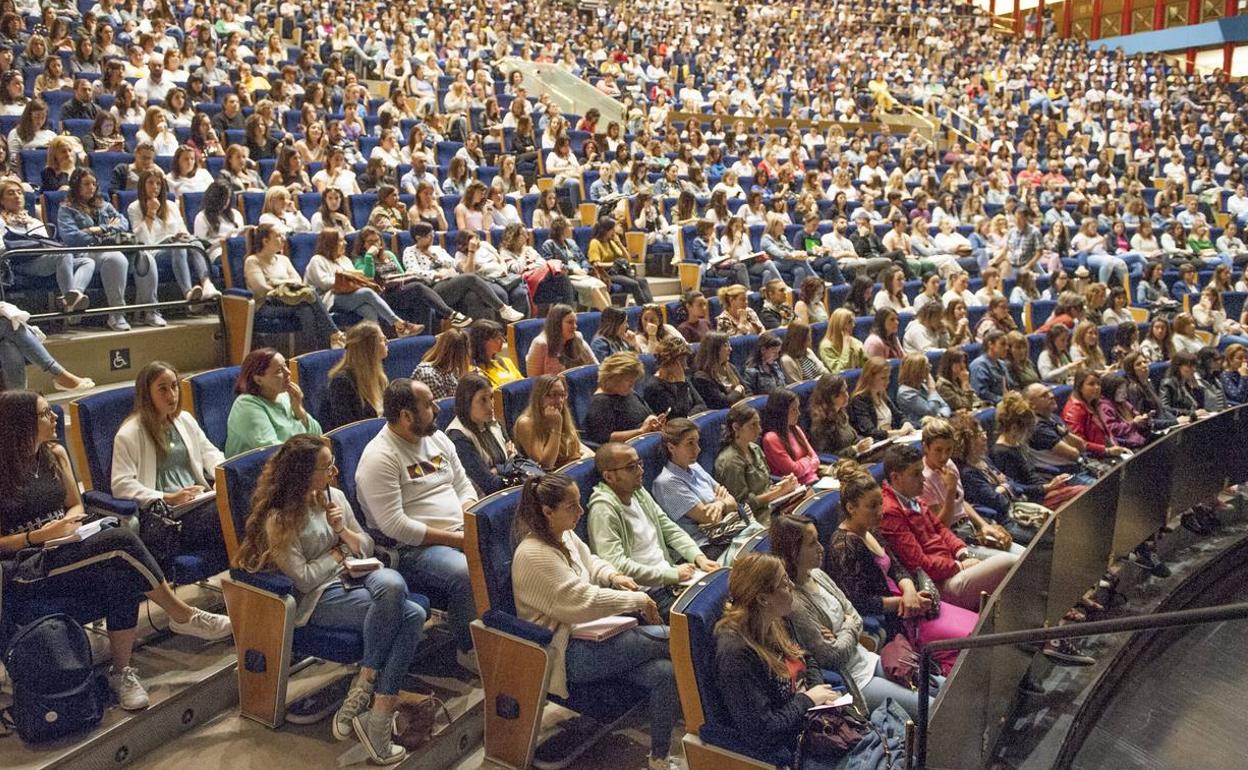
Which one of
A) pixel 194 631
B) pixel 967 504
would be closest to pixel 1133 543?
pixel 967 504

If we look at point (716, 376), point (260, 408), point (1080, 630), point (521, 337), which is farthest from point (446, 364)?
point (1080, 630)

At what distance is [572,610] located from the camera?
220 centimetres

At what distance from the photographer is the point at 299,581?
227cm

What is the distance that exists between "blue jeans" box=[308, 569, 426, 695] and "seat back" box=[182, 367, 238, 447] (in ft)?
2.67

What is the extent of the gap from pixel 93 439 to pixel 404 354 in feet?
4.26

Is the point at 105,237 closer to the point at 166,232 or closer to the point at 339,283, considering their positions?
the point at 166,232

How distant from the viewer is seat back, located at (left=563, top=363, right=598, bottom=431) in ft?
12.0

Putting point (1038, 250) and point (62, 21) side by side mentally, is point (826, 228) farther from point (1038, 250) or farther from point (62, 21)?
point (62, 21)

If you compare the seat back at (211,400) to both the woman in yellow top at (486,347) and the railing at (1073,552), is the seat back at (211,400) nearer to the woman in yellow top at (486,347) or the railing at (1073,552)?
the woman in yellow top at (486,347)

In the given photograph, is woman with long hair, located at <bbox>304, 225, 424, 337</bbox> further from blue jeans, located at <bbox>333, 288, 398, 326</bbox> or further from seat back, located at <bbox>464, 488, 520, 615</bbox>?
seat back, located at <bbox>464, 488, 520, 615</bbox>

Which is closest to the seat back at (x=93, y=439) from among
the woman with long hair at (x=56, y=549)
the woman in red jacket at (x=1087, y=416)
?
the woman with long hair at (x=56, y=549)

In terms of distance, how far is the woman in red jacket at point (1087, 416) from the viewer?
4504 mm

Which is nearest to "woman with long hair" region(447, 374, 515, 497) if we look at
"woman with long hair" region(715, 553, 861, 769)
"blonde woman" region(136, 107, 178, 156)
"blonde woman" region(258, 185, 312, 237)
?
"woman with long hair" region(715, 553, 861, 769)

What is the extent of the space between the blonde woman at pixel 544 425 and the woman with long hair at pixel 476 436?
13 cm
